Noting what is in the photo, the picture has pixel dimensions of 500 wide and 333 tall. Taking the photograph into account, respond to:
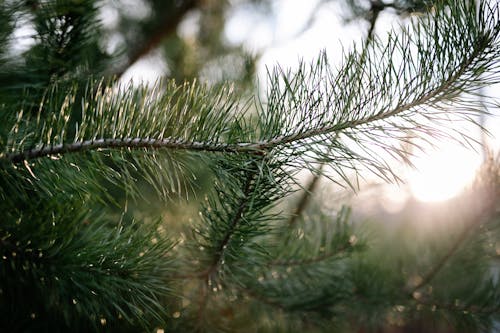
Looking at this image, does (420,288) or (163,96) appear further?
(420,288)

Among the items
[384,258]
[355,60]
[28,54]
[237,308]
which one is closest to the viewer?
[355,60]

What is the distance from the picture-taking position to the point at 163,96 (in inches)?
11.3

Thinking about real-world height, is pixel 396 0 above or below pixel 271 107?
above

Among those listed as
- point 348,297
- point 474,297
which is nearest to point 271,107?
point 348,297

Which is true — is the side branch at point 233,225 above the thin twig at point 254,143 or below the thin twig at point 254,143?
below

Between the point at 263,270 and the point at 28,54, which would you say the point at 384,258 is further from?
the point at 28,54

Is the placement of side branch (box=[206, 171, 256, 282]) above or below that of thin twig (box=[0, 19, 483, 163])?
below

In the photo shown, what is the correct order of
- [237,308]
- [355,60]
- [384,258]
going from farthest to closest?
[384,258] → [237,308] → [355,60]

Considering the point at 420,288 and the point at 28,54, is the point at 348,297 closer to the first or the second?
the point at 420,288

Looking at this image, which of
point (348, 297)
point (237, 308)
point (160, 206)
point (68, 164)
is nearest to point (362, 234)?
point (348, 297)

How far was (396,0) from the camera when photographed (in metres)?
0.48

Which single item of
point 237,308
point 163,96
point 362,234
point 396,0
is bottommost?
point 237,308

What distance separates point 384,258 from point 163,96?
527 millimetres

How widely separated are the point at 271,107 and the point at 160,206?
382 millimetres
